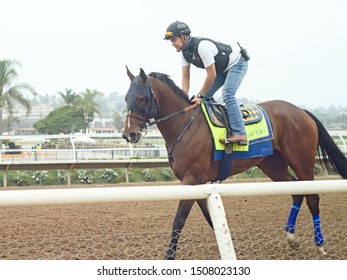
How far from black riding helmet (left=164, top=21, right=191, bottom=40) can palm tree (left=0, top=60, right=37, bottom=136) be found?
2899 centimetres

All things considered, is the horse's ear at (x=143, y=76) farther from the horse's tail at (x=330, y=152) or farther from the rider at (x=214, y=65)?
the horse's tail at (x=330, y=152)

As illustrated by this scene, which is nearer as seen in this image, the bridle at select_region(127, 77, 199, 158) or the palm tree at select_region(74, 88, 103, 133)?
the bridle at select_region(127, 77, 199, 158)

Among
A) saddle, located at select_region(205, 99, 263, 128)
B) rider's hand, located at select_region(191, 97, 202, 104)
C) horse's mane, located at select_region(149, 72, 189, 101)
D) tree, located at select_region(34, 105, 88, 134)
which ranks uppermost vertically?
horse's mane, located at select_region(149, 72, 189, 101)

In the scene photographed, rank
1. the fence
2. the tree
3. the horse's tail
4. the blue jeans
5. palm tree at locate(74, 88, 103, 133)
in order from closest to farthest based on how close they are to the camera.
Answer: the fence, the blue jeans, the horse's tail, the tree, palm tree at locate(74, 88, 103, 133)

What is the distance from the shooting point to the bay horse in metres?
4.59

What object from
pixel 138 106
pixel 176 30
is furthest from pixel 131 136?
pixel 176 30

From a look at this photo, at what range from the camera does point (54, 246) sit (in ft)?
16.0

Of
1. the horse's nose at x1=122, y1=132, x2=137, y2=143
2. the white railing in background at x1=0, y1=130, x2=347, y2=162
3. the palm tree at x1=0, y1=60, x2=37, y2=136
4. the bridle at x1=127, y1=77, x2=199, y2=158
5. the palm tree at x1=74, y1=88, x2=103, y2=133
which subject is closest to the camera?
the horse's nose at x1=122, y1=132, x2=137, y2=143

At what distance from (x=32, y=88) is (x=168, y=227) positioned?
28693mm

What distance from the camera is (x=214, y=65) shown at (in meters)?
4.86

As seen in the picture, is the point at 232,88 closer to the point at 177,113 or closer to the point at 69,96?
the point at 177,113

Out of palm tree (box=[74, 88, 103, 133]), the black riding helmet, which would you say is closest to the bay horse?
the black riding helmet

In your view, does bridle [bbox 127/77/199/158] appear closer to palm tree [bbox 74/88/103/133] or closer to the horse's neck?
the horse's neck
